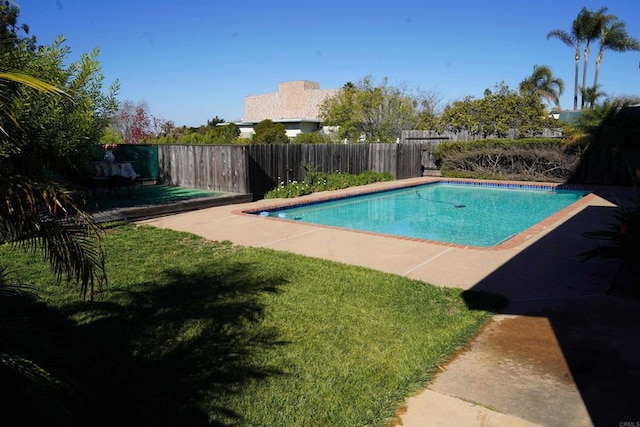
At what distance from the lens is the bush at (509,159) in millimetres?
18562

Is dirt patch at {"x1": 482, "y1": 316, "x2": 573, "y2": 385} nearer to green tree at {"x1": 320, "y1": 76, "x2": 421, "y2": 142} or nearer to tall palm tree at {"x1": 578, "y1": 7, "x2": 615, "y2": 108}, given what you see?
green tree at {"x1": 320, "y1": 76, "x2": 421, "y2": 142}

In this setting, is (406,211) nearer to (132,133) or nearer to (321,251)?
(321,251)

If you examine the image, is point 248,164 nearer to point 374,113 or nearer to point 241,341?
point 241,341

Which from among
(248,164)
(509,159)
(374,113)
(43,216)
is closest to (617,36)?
(374,113)

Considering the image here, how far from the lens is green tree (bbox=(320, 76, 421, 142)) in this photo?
28.2m

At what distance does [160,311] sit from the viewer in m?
4.45

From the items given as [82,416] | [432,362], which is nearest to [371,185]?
[432,362]

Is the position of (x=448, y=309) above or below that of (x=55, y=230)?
below

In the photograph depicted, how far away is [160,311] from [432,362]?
2654 millimetres

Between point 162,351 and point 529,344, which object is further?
point 529,344

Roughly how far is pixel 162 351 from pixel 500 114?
23.5 m

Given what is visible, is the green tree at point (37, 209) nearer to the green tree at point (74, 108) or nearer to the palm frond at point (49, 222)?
the palm frond at point (49, 222)

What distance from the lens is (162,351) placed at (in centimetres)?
365

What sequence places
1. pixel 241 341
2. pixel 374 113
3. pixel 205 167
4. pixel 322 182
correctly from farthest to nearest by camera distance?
pixel 374 113, pixel 322 182, pixel 205 167, pixel 241 341
